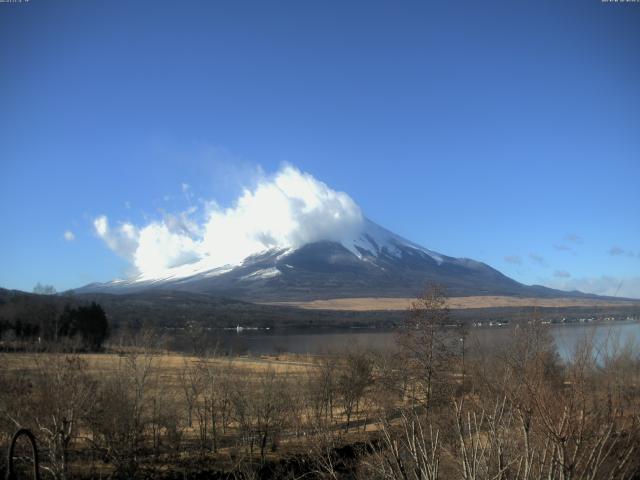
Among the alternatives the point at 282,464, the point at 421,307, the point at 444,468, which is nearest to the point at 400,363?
the point at 421,307

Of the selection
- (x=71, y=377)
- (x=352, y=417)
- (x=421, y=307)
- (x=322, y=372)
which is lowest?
(x=352, y=417)

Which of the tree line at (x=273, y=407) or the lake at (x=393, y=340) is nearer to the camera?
the tree line at (x=273, y=407)

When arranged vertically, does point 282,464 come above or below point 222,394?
below

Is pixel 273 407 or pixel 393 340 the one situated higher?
pixel 393 340

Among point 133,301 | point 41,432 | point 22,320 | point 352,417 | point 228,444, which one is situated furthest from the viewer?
point 133,301

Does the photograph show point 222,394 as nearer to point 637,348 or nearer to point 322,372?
point 322,372

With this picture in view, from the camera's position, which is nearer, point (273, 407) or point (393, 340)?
point (273, 407)

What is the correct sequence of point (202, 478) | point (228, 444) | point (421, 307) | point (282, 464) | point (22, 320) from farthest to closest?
point (22, 320) → point (421, 307) → point (228, 444) → point (282, 464) → point (202, 478)

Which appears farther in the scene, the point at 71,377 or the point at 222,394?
the point at 222,394

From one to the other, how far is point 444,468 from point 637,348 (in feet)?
66.1

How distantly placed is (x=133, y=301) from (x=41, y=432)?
192334mm

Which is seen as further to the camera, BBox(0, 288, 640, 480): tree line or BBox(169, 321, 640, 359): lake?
BBox(169, 321, 640, 359): lake

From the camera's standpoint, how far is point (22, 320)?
7394cm

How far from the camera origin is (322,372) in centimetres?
3219
